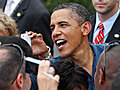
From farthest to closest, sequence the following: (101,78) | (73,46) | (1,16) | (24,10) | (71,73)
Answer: (24,10) < (1,16) < (73,46) < (71,73) < (101,78)

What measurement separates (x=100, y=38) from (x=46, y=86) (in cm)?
166

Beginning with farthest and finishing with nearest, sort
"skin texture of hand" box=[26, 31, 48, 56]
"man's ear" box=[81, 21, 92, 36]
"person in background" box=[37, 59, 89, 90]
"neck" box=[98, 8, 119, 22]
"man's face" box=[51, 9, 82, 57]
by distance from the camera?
"neck" box=[98, 8, 119, 22]
"skin texture of hand" box=[26, 31, 48, 56]
"man's ear" box=[81, 21, 92, 36]
"man's face" box=[51, 9, 82, 57]
"person in background" box=[37, 59, 89, 90]

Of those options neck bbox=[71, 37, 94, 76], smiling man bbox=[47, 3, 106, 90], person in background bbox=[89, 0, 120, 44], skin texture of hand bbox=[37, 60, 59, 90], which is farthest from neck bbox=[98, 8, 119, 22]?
skin texture of hand bbox=[37, 60, 59, 90]

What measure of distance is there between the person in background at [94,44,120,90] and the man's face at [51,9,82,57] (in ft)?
3.95

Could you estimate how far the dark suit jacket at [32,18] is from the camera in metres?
3.94

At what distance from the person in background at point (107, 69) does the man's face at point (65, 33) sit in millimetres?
1205

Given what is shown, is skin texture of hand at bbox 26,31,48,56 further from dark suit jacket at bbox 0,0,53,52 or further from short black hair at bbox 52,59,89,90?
short black hair at bbox 52,59,89,90

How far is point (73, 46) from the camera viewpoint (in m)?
2.98

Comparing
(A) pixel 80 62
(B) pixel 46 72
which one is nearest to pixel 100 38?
(A) pixel 80 62

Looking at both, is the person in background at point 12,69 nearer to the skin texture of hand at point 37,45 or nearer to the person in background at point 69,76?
the person in background at point 69,76

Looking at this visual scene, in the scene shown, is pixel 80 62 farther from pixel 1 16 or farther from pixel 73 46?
pixel 1 16

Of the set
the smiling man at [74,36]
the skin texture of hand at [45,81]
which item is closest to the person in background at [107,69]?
the skin texture of hand at [45,81]

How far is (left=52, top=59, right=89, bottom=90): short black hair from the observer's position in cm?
239

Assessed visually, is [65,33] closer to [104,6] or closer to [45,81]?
[104,6]
